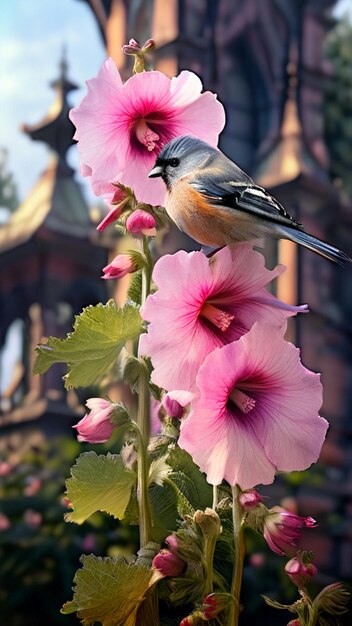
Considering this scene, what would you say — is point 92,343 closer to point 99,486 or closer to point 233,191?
point 99,486

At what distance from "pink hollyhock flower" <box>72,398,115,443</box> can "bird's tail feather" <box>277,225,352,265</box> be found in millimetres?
274

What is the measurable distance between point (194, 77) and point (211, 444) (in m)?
0.44

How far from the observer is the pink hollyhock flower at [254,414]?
108 centimetres

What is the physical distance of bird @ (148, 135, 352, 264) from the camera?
3.98 feet

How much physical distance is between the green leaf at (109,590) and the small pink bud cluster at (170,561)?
0.03 metres

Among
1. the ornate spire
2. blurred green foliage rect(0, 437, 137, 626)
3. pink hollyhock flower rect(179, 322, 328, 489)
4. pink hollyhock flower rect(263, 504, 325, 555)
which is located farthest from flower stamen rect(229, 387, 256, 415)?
the ornate spire

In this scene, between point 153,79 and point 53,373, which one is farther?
point 53,373

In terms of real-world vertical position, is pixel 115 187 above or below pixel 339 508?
above

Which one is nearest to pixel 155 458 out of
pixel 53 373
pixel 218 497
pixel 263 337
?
pixel 218 497

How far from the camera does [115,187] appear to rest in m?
1.25

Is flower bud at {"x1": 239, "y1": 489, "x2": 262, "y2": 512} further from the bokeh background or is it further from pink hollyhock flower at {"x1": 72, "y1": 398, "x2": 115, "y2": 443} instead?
the bokeh background

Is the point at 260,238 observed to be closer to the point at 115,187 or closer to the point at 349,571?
the point at 115,187

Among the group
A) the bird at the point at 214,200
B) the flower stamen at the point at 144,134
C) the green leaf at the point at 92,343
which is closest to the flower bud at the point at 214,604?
the green leaf at the point at 92,343

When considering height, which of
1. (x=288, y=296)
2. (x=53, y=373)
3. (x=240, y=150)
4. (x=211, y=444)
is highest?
(x=211, y=444)
